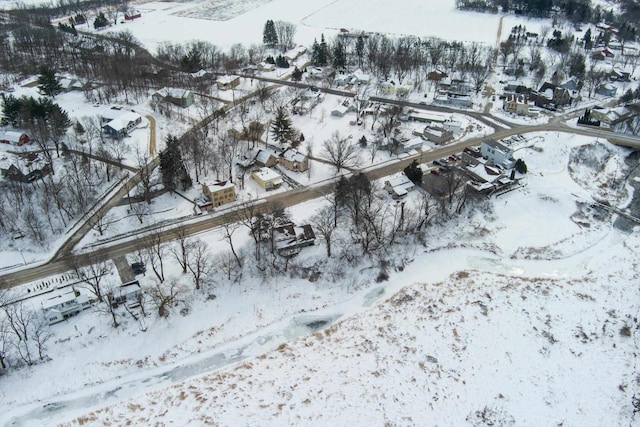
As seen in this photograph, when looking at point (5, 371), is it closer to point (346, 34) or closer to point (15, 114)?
point (15, 114)

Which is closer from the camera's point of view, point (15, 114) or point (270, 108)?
point (15, 114)

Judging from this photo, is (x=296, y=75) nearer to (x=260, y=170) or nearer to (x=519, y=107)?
(x=260, y=170)

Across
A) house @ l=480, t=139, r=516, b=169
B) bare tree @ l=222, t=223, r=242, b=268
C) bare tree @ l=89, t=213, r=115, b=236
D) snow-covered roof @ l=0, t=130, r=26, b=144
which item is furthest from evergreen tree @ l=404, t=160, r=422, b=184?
snow-covered roof @ l=0, t=130, r=26, b=144

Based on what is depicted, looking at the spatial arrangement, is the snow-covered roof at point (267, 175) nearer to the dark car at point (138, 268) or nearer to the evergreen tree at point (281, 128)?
the evergreen tree at point (281, 128)

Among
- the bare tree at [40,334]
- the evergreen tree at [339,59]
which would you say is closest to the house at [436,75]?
the evergreen tree at [339,59]

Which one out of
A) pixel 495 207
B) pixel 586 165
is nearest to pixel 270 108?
pixel 495 207

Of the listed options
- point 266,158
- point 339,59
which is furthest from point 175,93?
point 339,59
